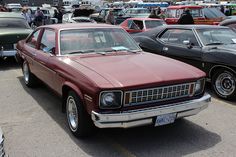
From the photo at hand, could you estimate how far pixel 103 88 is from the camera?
4047mm

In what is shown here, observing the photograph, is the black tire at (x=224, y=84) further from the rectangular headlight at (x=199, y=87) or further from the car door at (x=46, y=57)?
the car door at (x=46, y=57)

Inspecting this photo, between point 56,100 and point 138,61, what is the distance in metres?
2.24

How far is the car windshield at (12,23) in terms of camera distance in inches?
438

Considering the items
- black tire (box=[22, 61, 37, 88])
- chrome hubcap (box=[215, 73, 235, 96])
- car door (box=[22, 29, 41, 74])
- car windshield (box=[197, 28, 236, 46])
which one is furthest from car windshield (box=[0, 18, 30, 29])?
chrome hubcap (box=[215, 73, 235, 96])

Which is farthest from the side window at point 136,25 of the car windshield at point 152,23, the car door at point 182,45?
the car door at point 182,45

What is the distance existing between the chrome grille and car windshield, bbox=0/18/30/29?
8.10 m

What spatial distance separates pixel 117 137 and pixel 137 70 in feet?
3.31

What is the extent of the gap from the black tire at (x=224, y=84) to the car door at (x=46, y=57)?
3.32 metres

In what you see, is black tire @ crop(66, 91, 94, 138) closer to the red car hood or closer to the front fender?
the front fender

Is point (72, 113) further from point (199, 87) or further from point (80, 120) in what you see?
point (199, 87)

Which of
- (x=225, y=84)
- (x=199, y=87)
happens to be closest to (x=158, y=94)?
(x=199, y=87)

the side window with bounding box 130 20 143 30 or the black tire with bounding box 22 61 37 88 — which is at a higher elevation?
the side window with bounding box 130 20 143 30

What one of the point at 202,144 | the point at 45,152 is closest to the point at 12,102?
the point at 45,152

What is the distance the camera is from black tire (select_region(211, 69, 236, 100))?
255 inches
